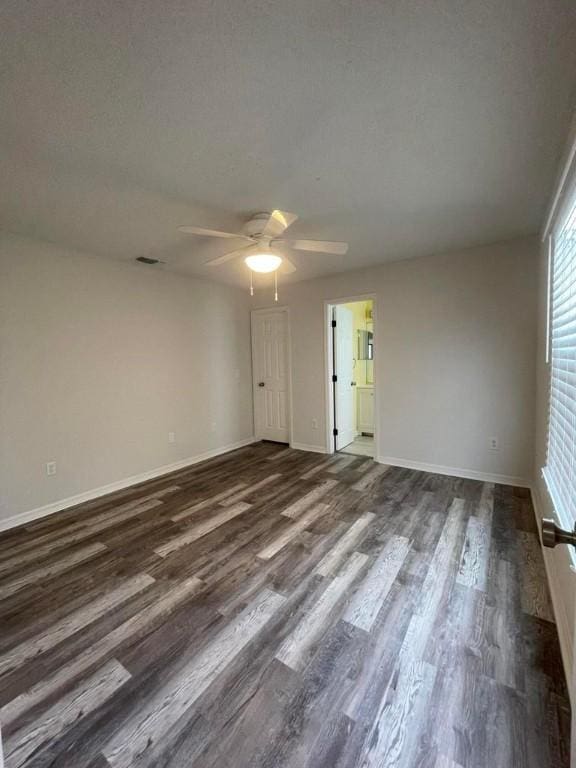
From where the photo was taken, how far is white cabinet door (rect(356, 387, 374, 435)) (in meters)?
5.38

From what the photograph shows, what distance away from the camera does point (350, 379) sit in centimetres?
505

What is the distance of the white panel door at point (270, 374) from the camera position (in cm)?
497

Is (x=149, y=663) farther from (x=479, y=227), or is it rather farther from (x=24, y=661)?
(x=479, y=227)

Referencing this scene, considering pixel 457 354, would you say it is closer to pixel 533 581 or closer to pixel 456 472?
pixel 456 472

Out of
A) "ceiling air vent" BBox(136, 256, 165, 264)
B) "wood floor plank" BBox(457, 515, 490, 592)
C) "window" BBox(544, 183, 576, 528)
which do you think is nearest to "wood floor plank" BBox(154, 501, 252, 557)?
"wood floor plank" BBox(457, 515, 490, 592)

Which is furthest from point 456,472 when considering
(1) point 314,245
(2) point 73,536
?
(2) point 73,536

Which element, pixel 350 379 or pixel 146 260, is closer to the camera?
pixel 146 260

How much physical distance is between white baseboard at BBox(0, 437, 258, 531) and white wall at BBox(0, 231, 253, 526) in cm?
5

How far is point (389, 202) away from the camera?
2.34 metres

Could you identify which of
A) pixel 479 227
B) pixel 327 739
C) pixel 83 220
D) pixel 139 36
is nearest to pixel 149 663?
pixel 327 739

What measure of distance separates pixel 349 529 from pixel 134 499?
2148 mm

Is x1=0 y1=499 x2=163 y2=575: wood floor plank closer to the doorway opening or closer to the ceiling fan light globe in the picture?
the ceiling fan light globe

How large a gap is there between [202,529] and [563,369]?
8.74ft

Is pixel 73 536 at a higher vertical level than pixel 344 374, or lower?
lower
